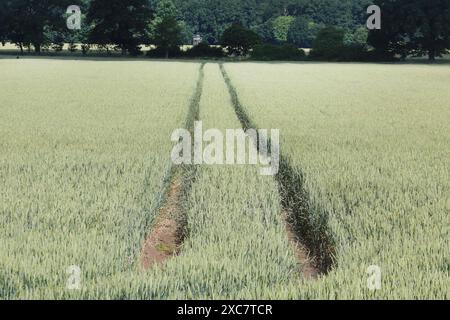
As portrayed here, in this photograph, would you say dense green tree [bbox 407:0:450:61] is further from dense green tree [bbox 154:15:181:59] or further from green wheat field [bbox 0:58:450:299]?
green wheat field [bbox 0:58:450:299]

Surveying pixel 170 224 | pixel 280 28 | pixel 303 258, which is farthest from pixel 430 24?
pixel 303 258

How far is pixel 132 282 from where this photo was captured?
3.89 meters

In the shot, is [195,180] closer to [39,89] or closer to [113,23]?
[39,89]

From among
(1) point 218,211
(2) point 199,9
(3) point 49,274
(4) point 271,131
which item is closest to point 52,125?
(4) point 271,131

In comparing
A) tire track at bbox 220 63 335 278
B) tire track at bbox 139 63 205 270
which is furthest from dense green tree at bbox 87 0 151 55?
tire track at bbox 220 63 335 278

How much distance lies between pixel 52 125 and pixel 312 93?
1299 cm

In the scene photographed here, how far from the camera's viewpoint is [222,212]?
19.8 ft

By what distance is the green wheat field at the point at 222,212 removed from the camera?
396 cm

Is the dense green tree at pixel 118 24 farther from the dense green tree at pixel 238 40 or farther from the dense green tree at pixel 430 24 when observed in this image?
the dense green tree at pixel 430 24

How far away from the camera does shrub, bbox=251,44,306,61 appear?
6756 centimetres

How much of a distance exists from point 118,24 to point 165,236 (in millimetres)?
70358

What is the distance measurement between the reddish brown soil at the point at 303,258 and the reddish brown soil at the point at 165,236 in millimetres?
1075

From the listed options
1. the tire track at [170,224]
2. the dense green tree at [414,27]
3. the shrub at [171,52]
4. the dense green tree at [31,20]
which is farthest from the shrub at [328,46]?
the tire track at [170,224]
